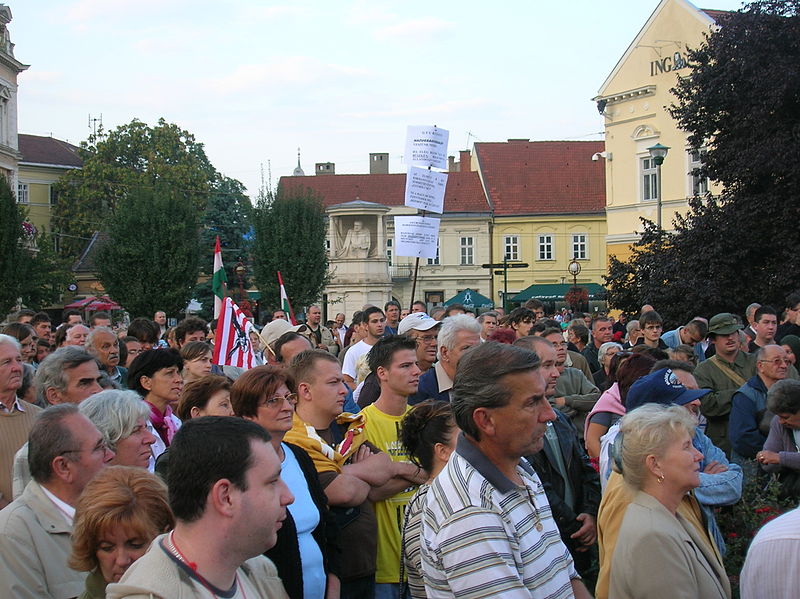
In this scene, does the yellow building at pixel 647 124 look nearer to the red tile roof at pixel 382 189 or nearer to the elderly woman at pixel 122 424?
the red tile roof at pixel 382 189

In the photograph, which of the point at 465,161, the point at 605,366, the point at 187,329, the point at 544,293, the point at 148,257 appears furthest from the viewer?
the point at 465,161

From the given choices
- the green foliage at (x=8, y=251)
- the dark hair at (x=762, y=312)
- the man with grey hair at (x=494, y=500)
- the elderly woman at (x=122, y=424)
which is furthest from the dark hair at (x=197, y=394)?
the green foliage at (x=8, y=251)

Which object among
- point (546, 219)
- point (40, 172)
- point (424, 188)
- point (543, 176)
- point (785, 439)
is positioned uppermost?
point (40, 172)

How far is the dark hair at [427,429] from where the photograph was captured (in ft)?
14.6

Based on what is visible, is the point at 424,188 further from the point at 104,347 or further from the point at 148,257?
the point at 148,257

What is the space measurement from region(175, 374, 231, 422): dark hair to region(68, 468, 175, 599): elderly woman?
204 cm

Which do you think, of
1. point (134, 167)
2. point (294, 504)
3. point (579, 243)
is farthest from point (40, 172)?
point (294, 504)

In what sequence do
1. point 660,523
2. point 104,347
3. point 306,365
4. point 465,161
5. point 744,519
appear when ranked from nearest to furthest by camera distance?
point 660,523
point 306,365
point 744,519
point 104,347
point 465,161

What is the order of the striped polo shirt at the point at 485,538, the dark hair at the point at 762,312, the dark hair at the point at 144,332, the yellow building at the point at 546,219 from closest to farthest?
the striped polo shirt at the point at 485,538, the dark hair at the point at 762,312, the dark hair at the point at 144,332, the yellow building at the point at 546,219

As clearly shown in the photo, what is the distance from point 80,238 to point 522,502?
220 ft

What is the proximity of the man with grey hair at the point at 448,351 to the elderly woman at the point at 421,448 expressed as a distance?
218cm

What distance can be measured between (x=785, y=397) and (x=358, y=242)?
115ft

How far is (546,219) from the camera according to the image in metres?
64.9

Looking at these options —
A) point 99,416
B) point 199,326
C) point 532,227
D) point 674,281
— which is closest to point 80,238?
point 532,227
